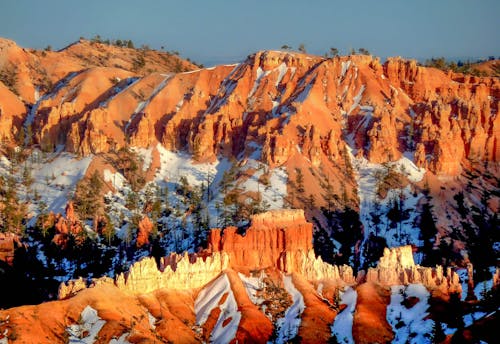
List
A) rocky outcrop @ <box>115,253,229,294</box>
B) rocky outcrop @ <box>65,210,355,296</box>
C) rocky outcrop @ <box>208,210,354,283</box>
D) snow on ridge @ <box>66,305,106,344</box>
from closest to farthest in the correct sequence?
snow on ridge @ <box>66,305,106,344</box>
rocky outcrop @ <box>115,253,229,294</box>
rocky outcrop @ <box>65,210,355,296</box>
rocky outcrop @ <box>208,210,354,283</box>

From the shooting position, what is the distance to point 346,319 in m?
92.8

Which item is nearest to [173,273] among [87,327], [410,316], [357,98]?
[87,327]

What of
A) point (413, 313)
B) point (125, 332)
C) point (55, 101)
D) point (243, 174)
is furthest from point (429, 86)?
point (125, 332)

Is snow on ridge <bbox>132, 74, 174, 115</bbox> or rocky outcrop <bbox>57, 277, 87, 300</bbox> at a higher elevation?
snow on ridge <bbox>132, 74, 174, 115</bbox>

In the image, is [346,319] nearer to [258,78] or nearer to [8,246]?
[8,246]

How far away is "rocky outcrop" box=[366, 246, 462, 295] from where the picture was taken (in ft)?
317

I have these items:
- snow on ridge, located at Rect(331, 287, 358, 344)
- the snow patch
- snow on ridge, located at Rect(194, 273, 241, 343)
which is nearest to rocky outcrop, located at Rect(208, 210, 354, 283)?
snow on ridge, located at Rect(331, 287, 358, 344)

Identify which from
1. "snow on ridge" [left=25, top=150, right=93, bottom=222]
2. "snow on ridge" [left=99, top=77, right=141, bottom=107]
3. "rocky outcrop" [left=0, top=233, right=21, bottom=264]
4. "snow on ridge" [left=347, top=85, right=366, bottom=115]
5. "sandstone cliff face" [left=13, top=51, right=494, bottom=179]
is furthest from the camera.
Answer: "snow on ridge" [left=99, top=77, right=141, bottom=107]

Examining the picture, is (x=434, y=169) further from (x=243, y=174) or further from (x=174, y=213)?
(x=174, y=213)

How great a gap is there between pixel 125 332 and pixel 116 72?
10419 centimetres

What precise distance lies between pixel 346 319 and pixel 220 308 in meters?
11.3

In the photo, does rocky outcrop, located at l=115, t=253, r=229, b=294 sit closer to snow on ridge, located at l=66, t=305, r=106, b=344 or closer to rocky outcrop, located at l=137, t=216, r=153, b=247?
snow on ridge, located at l=66, t=305, r=106, b=344

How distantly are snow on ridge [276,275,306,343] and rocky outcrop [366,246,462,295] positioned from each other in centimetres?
744

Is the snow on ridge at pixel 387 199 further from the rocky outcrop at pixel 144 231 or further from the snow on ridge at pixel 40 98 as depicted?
the snow on ridge at pixel 40 98
